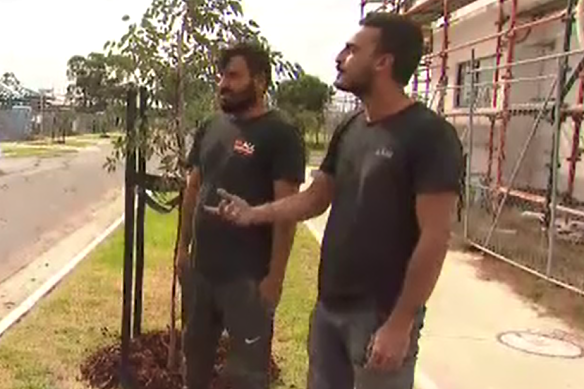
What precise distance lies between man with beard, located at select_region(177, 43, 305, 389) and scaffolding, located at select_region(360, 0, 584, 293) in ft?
12.2

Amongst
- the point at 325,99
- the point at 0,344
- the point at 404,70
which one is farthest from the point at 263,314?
the point at 325,99

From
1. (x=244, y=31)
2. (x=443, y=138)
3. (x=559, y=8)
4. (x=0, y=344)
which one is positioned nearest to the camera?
(x=443, y=138)

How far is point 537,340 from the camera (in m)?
6.21

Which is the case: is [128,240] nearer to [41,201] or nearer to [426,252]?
[426,252]

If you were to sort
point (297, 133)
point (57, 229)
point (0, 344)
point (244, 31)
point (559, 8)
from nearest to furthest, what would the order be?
1. point (297, 133)
2. point (244, 31)
3. point (0, 344)
4. point (57, 229)
5. point (559, 8)

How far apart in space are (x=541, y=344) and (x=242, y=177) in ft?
11.8

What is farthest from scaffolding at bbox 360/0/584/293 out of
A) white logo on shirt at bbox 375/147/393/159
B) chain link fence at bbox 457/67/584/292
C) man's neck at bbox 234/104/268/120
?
white logo on shirt at bbox 375/147/393/159

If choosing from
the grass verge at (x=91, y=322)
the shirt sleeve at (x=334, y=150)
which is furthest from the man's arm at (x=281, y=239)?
the grass verge at (x=91, y=322)

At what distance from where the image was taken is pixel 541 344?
6.09 m

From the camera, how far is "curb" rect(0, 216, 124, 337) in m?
6.06

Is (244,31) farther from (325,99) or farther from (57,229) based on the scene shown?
(325,99)

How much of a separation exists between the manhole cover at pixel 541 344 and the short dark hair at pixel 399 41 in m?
3.88

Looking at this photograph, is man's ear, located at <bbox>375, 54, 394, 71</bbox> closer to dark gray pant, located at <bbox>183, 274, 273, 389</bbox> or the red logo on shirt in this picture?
the red logo on shirt

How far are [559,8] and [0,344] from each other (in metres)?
10.6
